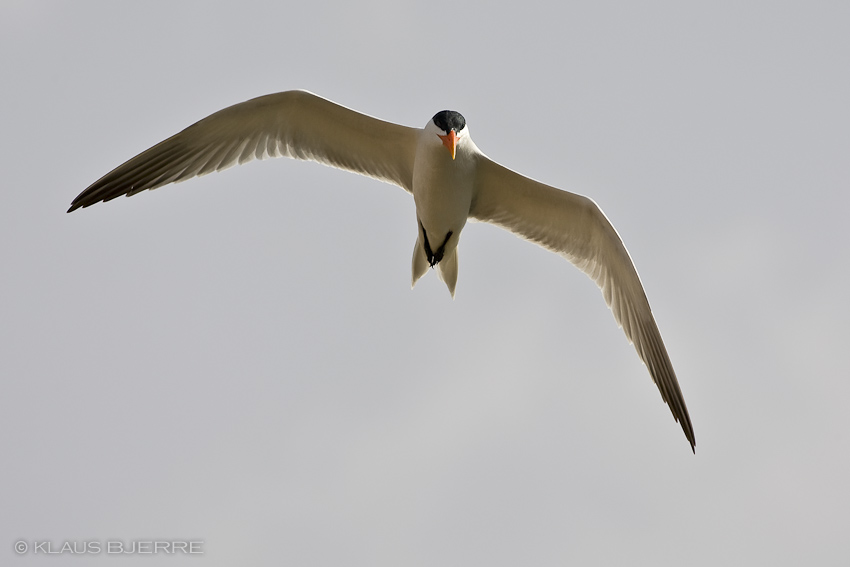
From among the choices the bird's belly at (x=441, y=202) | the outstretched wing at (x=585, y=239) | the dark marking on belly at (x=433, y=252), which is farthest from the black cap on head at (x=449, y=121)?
the dark marking on belly at (x=433, y=252)

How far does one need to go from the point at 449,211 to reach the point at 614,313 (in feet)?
8.53

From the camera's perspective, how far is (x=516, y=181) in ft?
34.2

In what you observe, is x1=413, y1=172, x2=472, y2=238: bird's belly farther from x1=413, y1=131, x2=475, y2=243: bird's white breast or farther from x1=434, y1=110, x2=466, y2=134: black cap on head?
x1=434, y1=110, x2=466, y2=134: black cap on head

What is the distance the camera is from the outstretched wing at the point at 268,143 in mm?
10000

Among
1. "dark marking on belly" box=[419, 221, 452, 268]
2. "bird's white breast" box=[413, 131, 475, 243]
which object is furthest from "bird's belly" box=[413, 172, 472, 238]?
"dark marking on belly" box=[419, 221, 452, 268]

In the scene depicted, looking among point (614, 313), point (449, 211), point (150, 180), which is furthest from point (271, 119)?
point (614, 313)

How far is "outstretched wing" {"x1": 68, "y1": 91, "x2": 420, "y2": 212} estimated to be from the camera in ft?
32.8

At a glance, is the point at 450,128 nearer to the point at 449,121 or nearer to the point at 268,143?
the point at 449,121

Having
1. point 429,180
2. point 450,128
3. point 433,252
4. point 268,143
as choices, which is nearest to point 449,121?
point 450,128

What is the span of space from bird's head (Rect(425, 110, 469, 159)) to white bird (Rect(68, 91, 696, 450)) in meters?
0.06

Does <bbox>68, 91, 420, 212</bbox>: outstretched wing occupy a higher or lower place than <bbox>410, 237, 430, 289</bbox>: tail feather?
higher

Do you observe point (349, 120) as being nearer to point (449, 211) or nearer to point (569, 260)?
point (449, 211)

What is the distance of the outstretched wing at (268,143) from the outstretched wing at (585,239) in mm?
1038

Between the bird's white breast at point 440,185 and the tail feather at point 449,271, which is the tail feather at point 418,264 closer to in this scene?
the tail feather at point 449,271
